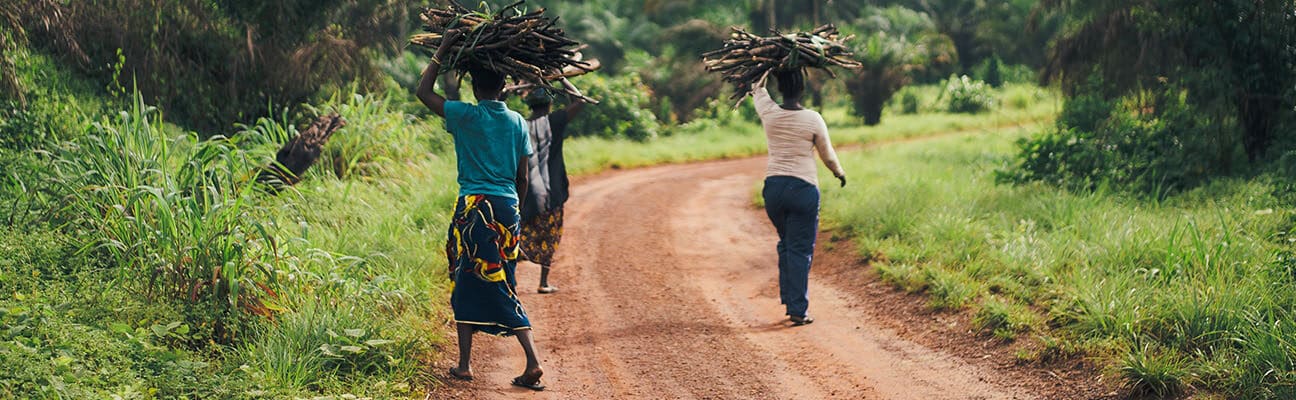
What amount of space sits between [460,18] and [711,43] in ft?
68.3

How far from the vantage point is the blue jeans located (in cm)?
609

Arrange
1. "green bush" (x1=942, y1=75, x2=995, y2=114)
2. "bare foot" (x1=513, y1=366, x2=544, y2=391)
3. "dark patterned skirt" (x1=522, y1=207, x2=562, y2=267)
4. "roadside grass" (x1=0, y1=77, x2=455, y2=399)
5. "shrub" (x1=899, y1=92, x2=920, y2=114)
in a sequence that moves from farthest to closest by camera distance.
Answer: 1. "shrub" (x1=899, y1=92, x2=920, y2=114)
2. "green bush" (x1=942, y1=75, x2=995, y2=114)
3. "dark patterned skirt" (x1=522, y1=207, x2=562, y2=267)
4. "bare foot" (x1=513, y1=366, x2=544, y2=391)
5. "roadside grass" (x1=0, y1=77, x2=455, y2=399)

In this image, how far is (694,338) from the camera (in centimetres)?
591

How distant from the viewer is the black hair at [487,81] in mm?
4688

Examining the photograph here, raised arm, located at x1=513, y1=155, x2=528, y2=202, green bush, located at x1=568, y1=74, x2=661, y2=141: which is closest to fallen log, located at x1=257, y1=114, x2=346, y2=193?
raised arm, located at x1=513, y1=155, x2=528, y2=202

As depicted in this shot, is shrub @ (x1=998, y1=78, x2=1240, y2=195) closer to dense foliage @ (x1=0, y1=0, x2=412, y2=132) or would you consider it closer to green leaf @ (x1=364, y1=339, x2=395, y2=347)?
green leaf @ (x1=364, y1=339, x2=395, y2=347)

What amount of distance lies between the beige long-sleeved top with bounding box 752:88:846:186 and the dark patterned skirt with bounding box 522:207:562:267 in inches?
64.3

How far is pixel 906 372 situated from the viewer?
5.36 metres

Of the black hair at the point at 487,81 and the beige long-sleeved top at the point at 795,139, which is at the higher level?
the black hair at the point at 487,81

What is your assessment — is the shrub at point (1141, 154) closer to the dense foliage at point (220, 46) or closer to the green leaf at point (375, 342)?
the green leaf at point (375, 342)

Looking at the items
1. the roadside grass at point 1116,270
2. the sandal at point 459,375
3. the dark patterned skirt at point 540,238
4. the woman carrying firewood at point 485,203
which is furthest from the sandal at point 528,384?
the roadside grass at point 1116,270

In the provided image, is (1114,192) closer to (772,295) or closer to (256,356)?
(772,295)

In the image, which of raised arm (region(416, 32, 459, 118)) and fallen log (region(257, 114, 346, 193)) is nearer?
raised arm (region(416, 32, 459, 118))

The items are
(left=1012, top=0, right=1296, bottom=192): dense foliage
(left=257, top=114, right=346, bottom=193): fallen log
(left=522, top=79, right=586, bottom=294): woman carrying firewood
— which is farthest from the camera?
(left=1012, top=0, right=1296, bottom=192): dense foliage
